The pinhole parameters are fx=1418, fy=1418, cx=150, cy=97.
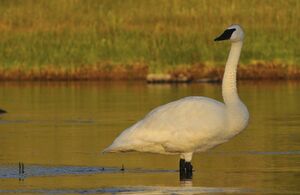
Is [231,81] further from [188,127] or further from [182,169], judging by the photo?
[182,169]

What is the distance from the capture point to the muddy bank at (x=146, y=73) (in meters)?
55.4

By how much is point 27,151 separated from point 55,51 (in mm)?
41605

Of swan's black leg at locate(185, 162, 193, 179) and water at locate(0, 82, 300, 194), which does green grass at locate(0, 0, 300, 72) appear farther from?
swan's black leg at locate(185, 162, 193, 179)

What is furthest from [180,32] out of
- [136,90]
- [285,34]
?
[136,90]

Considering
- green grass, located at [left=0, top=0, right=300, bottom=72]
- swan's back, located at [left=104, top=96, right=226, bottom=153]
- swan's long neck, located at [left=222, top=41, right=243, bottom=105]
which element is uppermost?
green grass, located at [left=0, top=0, right=300, bottom=72]

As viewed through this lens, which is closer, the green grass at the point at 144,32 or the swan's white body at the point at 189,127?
the swan's white body at the point at 189,127

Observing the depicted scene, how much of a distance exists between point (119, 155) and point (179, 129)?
10.9ft

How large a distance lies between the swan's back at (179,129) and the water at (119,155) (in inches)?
15.5

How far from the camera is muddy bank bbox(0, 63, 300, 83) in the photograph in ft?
182

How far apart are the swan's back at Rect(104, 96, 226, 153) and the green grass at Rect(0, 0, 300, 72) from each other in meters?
39.7

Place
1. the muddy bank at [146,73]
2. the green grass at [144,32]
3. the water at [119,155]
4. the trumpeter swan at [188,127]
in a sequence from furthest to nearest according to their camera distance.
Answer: the green grass at [144,32], the muddy bank at [146,73], the trumpeter swan at [188,127], the water at [119,155]

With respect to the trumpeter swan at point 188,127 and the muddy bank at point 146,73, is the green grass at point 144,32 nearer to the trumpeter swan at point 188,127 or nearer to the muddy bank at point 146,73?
the muddy bank at point 146,73

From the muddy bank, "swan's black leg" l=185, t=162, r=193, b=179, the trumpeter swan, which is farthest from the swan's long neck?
the muddy bank

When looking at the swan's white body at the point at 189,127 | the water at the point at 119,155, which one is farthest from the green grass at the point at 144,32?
the swan's white body at the point at 189,127
